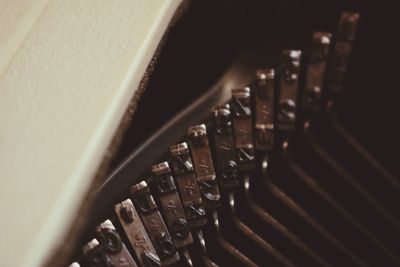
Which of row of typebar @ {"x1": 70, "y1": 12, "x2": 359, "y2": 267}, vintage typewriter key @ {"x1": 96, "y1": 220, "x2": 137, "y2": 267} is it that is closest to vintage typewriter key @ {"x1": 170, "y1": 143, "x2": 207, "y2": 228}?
row of typebar @ {"x1": 70, "y1": 12, "x2": 359, "y2": 267}

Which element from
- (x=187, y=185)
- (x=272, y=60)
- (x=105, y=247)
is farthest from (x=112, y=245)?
(x=272, y=60)

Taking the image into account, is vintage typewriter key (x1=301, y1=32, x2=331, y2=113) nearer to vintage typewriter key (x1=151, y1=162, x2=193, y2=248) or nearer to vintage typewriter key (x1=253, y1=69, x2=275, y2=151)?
vintage typewriter key (x1=253, y1=69, x2=275, y2=151)

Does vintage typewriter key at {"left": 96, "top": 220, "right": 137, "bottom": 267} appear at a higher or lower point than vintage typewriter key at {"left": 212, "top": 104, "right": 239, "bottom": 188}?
lower

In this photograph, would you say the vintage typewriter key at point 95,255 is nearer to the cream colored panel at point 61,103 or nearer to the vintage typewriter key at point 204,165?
the cream colored panel at point 61,103

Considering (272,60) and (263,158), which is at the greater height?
(272,60)

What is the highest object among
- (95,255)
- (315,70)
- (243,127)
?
(315,70)

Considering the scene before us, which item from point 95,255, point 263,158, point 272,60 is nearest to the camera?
point 95,255

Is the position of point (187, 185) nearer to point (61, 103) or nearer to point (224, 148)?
point (224, 148)

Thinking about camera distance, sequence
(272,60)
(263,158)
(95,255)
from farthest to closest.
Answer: (272,60) < (263,158) < (95,255)
